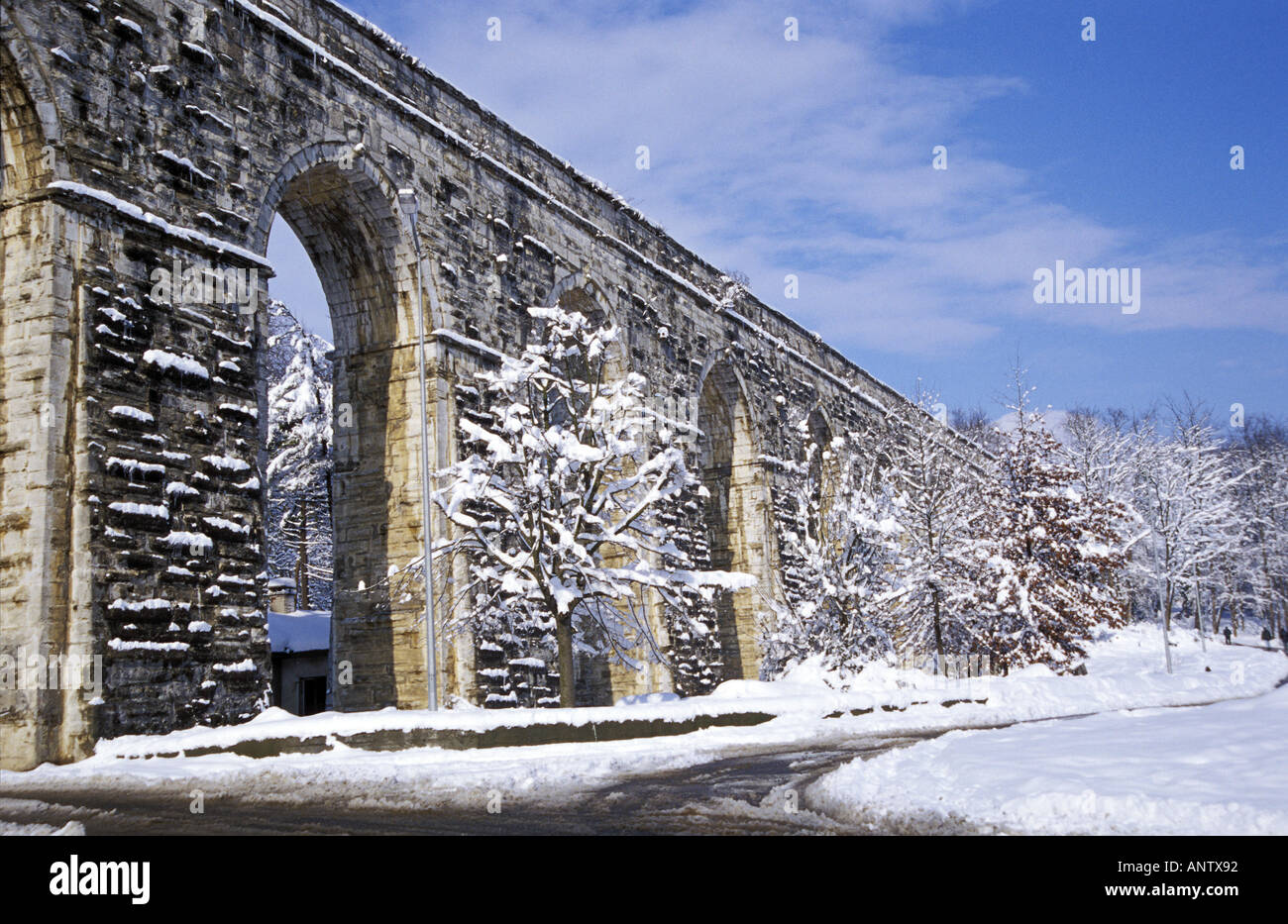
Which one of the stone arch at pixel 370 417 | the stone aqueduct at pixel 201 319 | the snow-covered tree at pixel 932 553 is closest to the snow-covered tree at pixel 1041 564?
the snow-covered tree at pixel 932 553

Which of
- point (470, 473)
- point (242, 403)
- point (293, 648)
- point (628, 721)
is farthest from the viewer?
point (293, 648)

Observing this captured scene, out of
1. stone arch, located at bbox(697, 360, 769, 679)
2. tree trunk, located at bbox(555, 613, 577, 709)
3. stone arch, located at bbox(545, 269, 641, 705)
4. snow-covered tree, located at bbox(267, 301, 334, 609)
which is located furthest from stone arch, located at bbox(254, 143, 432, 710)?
snow-covered tree, located at bbox(267, 301, 334, 609)

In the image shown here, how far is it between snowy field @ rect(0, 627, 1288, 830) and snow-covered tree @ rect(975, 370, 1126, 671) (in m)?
7.37

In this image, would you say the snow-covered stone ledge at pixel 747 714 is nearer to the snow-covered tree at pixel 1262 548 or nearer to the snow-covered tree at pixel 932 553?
the snow-covered tree at pixel 932 553

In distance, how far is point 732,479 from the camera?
3002cm

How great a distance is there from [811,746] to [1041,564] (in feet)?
45.8

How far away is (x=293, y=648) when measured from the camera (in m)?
23.1

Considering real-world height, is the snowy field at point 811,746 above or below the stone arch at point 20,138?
below

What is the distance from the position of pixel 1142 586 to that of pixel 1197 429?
730cm

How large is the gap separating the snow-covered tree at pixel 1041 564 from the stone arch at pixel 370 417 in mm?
12865

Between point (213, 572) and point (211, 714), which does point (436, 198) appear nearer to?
point (213, 572)

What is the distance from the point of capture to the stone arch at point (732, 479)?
2933cm

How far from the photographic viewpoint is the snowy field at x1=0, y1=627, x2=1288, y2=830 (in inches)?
237

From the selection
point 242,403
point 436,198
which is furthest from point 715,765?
point 436,198
